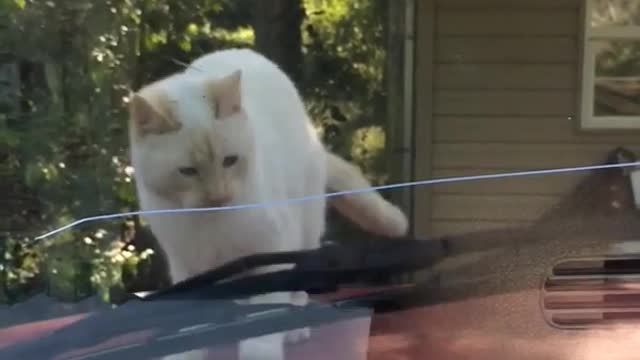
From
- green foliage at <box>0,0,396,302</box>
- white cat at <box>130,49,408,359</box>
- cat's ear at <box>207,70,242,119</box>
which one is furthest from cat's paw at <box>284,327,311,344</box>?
cat's ear at <box>207,70,242,119</box>

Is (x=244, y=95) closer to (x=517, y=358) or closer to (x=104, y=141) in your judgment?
(x=104, y=141)

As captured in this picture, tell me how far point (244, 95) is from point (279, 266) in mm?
280

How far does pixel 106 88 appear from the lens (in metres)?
1.35

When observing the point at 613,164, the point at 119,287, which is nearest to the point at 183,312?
the point at 119,287

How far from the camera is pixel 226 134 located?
133 centimetres

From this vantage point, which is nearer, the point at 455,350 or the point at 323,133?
the point at 323,133

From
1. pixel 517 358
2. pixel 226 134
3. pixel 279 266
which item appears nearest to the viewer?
pixel 226 134

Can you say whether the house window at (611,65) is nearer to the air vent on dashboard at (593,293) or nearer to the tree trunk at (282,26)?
the air vent on dashboard at (593,293)

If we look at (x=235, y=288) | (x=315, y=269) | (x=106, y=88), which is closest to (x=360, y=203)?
(x=315, y=269)

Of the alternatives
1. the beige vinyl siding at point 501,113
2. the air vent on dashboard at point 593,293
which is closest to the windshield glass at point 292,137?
the beige vinyl siding at point 501,113

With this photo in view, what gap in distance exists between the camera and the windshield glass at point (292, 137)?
4.42ft

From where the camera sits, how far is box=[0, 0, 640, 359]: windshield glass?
1.35 metres

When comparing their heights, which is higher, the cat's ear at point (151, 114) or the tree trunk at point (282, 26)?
the tree trunk at point (282, 26)

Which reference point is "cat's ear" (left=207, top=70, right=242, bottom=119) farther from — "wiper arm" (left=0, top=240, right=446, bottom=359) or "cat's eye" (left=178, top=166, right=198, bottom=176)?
"wiper arm" (left=0, top=240, right=446, bottom=359)
